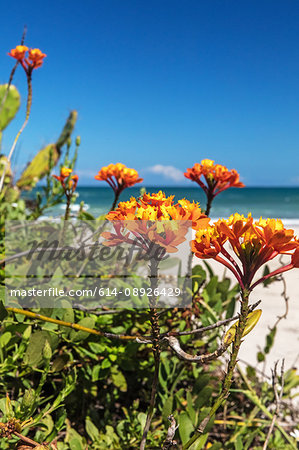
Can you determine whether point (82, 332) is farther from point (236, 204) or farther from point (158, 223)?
point (236, 204)

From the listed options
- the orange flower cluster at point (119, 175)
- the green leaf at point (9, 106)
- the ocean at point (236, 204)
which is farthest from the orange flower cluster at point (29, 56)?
the ocean at point (236, 204)

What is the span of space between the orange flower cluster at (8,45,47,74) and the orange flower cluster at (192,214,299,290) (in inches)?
46.1

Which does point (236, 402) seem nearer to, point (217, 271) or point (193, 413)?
point (193, 413)

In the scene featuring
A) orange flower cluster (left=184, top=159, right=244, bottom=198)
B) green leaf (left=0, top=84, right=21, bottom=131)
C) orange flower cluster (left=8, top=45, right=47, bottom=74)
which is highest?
green leaf (left=0, top=84, right=21, bottom=131)

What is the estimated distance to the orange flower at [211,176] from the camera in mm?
1152

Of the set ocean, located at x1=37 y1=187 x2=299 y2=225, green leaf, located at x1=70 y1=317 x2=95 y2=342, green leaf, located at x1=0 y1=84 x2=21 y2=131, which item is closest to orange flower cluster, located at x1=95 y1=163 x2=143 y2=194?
green leaf, located at x1=70 y1=317 x2=95 y2=342

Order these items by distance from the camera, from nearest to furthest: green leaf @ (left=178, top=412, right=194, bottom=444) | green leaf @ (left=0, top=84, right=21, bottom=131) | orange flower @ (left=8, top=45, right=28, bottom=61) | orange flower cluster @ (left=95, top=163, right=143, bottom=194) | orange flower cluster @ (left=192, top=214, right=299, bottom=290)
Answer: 1. orange flower cluster @ (left=192, top=214, right=299, bottom=290)
2. green leaf @ (left=178, top=412, right=194, bottom=444)
3. orange flower cluster @ (left=95, top=163, right=143, bottom=194)
4. orange flower @ (left=8, top=45, right=28, bottom=61)
5. green leaf @ (left=0, top=84, right=21, bottom=131)

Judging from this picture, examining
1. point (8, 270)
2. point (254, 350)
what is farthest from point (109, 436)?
point (254, 350)

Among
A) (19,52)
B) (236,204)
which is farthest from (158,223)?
(236,204)

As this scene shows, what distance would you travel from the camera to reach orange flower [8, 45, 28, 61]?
1376 mm

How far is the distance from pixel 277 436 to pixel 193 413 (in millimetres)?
326

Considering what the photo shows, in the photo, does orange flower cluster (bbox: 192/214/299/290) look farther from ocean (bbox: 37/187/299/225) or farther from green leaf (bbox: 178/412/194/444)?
ocean (bbox: 37/187/299/225)

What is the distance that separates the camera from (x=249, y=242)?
543 millimetres

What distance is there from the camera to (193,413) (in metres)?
0.91
